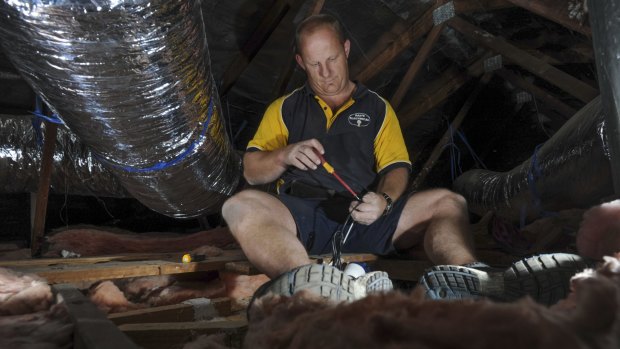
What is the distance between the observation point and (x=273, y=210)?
1.52 m

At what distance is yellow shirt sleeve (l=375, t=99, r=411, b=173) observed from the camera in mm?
1855

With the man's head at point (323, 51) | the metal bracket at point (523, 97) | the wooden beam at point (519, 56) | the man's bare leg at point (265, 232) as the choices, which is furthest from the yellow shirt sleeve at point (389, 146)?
the metal bracket at point (523, 97)

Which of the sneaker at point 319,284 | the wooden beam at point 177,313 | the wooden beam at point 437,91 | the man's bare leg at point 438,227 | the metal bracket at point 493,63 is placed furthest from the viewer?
the wooden beam at point 437,91

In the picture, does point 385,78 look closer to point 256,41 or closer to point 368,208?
point 256,41

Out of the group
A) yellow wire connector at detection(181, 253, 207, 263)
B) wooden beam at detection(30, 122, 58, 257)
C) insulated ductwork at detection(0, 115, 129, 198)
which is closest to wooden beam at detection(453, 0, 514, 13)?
yellow wire connector at detection(181, 253, 207, 263)

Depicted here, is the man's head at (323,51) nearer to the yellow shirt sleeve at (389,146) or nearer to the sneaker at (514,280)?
the yellow shirt sleeve at (389,146)

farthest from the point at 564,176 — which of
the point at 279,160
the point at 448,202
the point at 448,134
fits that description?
the point at 448,134

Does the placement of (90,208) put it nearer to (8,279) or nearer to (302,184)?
(302,184)

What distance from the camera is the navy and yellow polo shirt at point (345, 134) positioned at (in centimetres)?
185

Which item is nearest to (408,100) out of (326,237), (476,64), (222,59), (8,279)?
(476,64)

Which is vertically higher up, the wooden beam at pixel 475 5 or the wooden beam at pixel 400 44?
the wooden beam at pixel 475 5

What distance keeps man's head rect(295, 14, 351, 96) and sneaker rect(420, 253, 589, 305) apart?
1.05 m

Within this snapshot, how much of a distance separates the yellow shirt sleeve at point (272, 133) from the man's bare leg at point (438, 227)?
2.13 ft

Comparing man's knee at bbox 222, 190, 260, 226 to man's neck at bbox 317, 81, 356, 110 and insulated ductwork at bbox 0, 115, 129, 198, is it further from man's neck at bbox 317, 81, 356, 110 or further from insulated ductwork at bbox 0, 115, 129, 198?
insulated ductwork at bbox 0, 115, 129, 198
